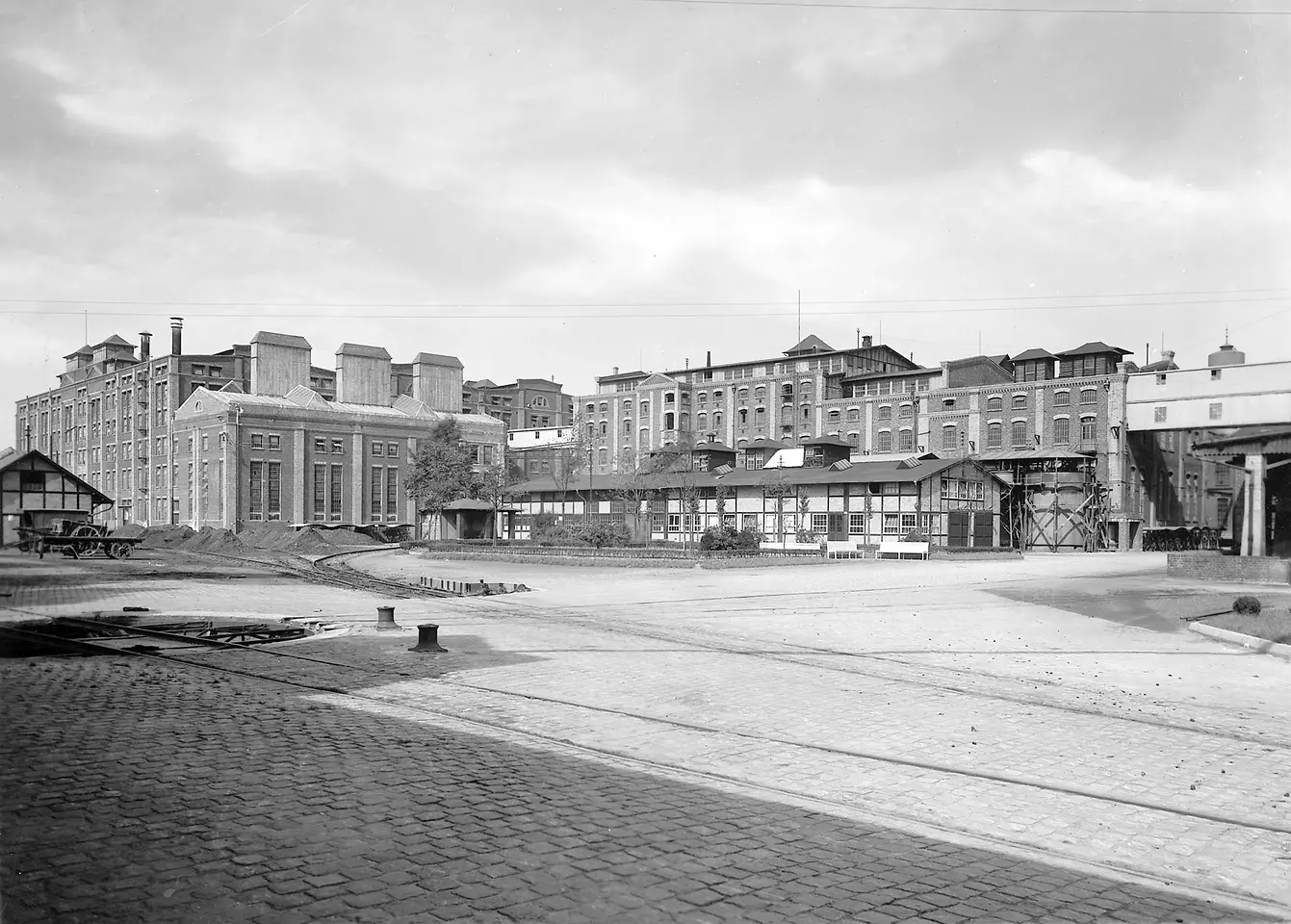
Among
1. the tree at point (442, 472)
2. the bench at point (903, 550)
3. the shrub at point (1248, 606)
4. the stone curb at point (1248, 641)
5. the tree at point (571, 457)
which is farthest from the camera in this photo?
the tree at point (442, 472)

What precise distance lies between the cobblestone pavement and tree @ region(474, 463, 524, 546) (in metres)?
56.3

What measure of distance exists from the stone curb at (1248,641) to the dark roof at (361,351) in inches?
2976

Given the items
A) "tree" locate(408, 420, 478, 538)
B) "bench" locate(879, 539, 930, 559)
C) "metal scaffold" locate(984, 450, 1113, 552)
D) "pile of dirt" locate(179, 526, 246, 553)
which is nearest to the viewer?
"bench" locate(879, 539, 930, 559)

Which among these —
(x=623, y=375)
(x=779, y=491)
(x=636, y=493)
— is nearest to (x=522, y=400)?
(x=623, y=375)

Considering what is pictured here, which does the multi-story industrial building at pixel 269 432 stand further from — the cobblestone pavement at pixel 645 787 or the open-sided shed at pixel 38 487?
the cobblestone pavement at pixel 645 787

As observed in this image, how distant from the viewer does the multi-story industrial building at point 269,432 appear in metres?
62.1

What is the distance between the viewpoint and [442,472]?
69.9 m

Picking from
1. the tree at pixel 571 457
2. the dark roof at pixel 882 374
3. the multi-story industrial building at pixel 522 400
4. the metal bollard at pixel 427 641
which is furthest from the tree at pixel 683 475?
the multi-story industrial building at pixel 522 400

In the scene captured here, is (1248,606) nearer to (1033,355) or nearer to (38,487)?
(38,487)

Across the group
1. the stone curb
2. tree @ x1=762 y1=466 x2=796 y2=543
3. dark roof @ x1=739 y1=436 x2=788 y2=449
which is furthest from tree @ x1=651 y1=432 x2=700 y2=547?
the stone curb

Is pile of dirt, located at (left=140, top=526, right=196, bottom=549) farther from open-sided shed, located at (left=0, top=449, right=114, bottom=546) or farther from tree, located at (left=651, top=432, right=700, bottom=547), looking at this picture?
tree, located at (left=651, top=432, right=700, bottom=547)

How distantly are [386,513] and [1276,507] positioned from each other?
63.4 m

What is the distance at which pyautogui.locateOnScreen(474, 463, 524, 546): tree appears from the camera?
69438 millimetres

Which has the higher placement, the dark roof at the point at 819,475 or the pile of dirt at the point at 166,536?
the dark roof at the point at 819,475
